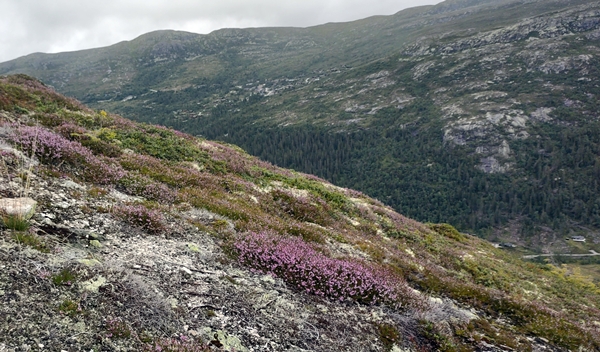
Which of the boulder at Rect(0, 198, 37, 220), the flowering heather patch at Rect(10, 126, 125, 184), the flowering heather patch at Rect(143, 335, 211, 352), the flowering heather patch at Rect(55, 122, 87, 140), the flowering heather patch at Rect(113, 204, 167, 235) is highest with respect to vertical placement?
the flowering heather patch at Rect(55, 122, 87, 140)

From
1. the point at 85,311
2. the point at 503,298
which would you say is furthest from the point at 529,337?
the point at 85,311

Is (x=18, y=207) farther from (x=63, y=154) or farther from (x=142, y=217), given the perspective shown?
(x=63, y=154)

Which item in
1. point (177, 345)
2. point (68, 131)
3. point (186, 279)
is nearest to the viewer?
Result: point (177, 345)

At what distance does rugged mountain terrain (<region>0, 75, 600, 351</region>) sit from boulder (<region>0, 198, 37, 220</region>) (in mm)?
37

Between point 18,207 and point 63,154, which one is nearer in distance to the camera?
point 18,207

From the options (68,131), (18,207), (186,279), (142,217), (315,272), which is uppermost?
(68,131)

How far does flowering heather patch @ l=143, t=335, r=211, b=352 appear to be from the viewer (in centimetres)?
489

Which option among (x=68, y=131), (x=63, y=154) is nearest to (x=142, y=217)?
(x=63, y=154)

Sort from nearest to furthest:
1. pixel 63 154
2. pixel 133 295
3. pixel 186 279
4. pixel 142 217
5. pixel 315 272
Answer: pixel 133 295 < pixel 186 279 < pixel 315 272 < pixel 142 217 < pixel 63 154

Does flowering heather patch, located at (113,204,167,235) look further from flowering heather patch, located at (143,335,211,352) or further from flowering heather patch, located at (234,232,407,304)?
flowering heather patch, located at (143,335,211,352)

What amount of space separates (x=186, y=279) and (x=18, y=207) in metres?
3.59

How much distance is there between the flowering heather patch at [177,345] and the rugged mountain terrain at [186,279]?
3 centimetres

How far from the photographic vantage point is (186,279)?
22.9ft

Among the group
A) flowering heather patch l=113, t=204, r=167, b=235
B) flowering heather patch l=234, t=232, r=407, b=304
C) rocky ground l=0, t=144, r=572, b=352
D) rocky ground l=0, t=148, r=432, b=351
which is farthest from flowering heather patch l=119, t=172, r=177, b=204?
flowering heather patch l=234, t=232, r=407, b=304
